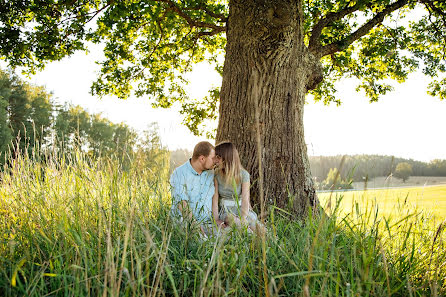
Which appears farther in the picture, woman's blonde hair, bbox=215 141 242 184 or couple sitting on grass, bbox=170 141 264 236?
woman's blonde hair, bbox=215 141 242 184

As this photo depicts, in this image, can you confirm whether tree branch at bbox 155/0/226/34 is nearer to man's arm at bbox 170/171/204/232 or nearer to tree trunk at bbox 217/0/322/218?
tree trunk at bbox 217/0/322/218

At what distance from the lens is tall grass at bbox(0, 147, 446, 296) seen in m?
2.23

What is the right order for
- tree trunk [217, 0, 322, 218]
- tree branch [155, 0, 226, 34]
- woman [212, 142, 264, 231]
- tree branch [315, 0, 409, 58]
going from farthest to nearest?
tree branch [155, 0, 226, 34] < tree branch [315, 0, 409, 58] < tree trunk [217, 0, 322, 218] < woman [212, 142, 264, 231]

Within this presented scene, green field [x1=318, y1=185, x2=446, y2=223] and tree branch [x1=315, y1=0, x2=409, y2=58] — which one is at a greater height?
tree branch [x1=315, y1=0, x2=409, y2=58]

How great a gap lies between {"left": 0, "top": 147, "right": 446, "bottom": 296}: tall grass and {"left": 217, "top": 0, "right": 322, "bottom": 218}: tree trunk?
1.31 metres

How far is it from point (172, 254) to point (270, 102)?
3124 mm

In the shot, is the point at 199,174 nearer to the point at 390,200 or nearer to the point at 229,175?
the point at 229,175

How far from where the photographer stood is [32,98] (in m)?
30.9

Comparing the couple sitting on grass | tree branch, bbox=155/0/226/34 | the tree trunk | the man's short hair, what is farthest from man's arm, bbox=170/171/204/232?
tree branch, bbox=155/0/226/34

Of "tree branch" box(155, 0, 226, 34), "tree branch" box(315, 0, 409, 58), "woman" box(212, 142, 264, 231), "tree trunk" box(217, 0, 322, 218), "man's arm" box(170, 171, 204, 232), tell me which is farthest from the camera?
"tree branch" box(155, 0, 226, 34)

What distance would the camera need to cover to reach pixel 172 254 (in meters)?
2.87

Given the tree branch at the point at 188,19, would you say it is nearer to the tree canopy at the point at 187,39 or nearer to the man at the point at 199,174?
the tree canopy at the point at 187,39

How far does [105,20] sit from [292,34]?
4233 mm

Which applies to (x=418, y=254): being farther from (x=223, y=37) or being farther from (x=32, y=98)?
(x=32, y=98)
